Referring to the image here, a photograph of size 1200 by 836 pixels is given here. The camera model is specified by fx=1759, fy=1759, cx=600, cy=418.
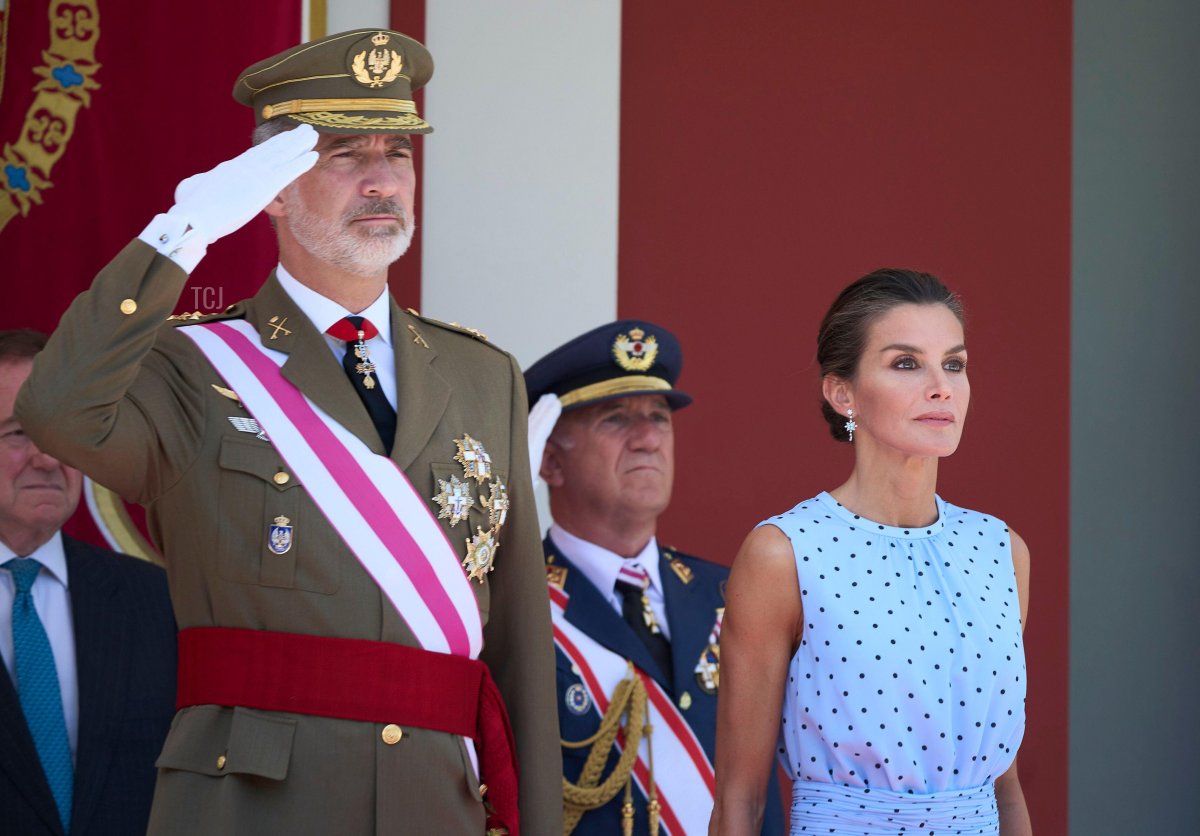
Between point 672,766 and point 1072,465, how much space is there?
163 cm

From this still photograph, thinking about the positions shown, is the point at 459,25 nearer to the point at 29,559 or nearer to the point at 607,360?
the point at 607,360

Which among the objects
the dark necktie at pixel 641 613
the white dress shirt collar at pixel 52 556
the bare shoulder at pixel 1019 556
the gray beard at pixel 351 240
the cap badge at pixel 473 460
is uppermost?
the gray beard at pixel 351 240

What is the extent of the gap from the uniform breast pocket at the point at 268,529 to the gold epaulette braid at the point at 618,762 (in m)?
0.98

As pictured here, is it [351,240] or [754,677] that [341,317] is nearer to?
[351,240]

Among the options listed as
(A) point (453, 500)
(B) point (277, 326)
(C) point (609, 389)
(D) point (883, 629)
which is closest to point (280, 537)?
(A) point (453, 500)

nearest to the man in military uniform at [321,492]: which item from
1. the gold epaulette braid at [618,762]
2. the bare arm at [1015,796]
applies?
the gold epaulette braid at [618,762]

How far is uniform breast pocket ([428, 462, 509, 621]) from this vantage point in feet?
9.05

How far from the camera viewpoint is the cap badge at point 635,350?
12.7ft

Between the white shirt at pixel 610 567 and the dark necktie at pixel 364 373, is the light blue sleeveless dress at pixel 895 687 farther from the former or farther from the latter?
the white shirt at pixel 610 567

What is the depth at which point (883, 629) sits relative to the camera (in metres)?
2.77

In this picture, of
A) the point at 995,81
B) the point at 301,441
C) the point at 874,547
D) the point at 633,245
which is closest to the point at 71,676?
the point at 301,441

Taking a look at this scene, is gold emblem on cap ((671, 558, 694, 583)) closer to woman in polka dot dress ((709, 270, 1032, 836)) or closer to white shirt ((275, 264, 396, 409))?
woman in polka dot dress ((709, 270, 1032, 836))

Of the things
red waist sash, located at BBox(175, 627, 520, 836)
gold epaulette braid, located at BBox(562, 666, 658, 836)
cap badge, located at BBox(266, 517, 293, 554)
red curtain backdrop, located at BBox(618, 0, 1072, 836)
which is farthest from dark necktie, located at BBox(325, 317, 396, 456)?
red curtain backdrop, located at BBox(618, 0, 1072, 836)

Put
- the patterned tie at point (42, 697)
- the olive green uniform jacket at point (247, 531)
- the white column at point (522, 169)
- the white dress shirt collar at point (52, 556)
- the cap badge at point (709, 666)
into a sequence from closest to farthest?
1. the olive green uniform jacket at point (247, 531)
2. the patterned tie at point (42, 697)
3. the white dress shirt collar at point (52, 556)
4. the cap badge at point (709, 666)
5. the white column at point (522, 169)
